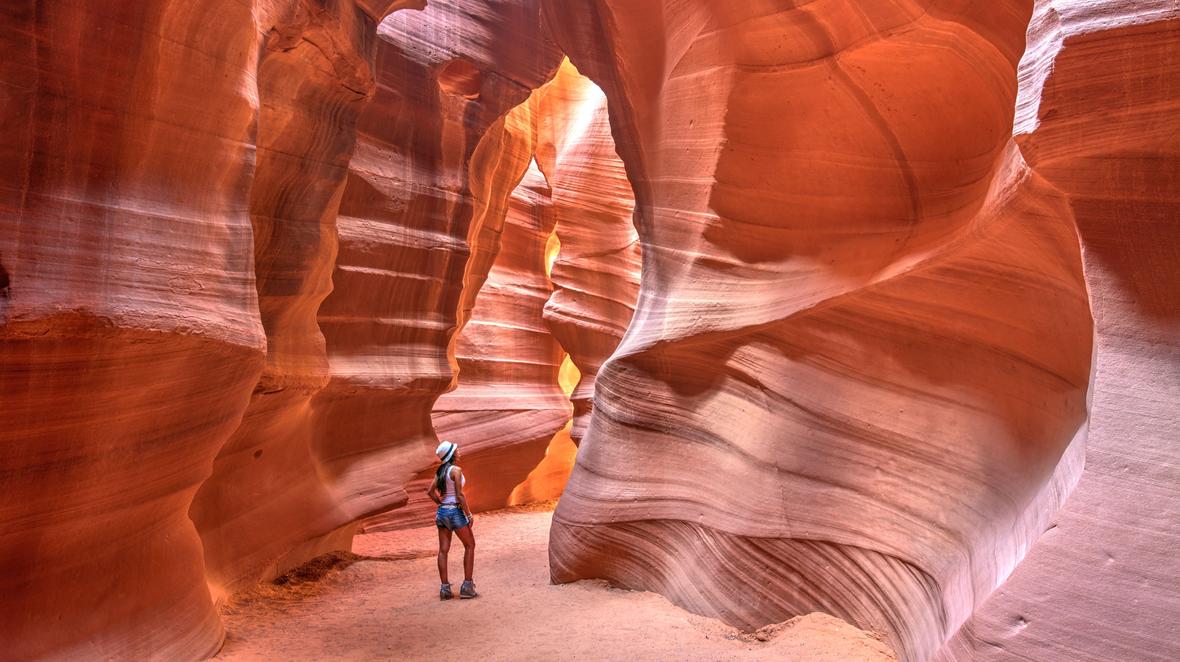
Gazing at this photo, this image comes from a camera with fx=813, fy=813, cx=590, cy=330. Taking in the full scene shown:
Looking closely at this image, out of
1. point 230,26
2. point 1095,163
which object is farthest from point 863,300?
point 230,26

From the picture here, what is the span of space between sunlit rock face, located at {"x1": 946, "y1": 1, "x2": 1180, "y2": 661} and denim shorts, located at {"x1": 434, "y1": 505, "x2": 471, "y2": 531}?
173 inches

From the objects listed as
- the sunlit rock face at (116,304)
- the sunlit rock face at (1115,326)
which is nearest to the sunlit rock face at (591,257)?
the sunlit rock face at (116,304)

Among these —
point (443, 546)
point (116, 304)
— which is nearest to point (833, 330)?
point (443, 546)

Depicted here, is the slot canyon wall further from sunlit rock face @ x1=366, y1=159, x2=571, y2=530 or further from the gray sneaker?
sunlit rock face @ x1=366, y1=159, x2=571, y2=530

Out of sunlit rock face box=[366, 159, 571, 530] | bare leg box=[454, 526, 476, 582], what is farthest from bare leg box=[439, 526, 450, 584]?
sunlit rock face box=[366, 159, 571, 530]

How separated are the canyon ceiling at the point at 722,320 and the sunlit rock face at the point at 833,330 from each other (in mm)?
21

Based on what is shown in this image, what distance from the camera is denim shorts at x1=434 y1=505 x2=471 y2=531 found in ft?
21.1

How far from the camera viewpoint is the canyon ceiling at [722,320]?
261 cm

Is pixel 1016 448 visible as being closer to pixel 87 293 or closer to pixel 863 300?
pixel 863 300

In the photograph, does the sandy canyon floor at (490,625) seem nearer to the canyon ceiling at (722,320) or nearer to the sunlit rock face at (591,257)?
the canyon ceiling at (722,320)

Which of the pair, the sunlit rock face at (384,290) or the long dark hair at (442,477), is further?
the long dark hair at (442,477)

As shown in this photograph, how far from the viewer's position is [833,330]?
4.81 m

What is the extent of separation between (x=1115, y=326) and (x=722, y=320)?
9.40 ft

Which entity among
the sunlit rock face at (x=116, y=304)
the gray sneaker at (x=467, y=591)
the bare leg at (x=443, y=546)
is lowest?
the gray sneaker at (x=467, y=591)
